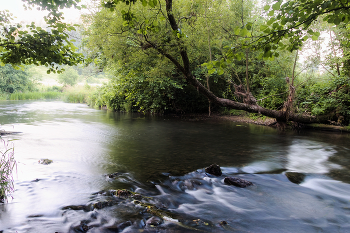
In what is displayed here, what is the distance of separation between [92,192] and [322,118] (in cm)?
1274

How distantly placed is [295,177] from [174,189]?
3.23 metres

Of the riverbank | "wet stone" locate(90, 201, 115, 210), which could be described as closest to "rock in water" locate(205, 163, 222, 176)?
"wet stone" locate(90, 201, 115, 210)

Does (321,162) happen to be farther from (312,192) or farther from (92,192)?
(92,192)

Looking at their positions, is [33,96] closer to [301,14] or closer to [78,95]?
[78,95]

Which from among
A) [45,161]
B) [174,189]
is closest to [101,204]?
[174,189]

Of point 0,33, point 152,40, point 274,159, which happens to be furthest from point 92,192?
point 152,40

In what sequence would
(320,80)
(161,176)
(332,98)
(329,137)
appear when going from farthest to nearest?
1. (320,80)
2. (332,98)
3. (329,137)
4. (161,176)

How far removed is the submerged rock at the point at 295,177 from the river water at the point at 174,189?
83 mm

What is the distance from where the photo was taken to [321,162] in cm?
698

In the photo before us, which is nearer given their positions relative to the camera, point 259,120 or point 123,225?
→ point 123,225

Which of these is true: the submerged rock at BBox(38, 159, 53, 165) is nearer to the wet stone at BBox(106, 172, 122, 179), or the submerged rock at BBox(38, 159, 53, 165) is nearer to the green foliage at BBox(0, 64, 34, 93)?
the wet stone at BBox(106, 172, 122, 179)

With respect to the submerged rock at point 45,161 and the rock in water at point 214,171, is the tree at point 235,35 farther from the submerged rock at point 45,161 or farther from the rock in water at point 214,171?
the submerged rock at point 45,161

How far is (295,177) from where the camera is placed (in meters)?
5.71

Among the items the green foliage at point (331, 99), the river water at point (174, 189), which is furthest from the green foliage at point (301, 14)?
the green foliage at point (331, 99)
